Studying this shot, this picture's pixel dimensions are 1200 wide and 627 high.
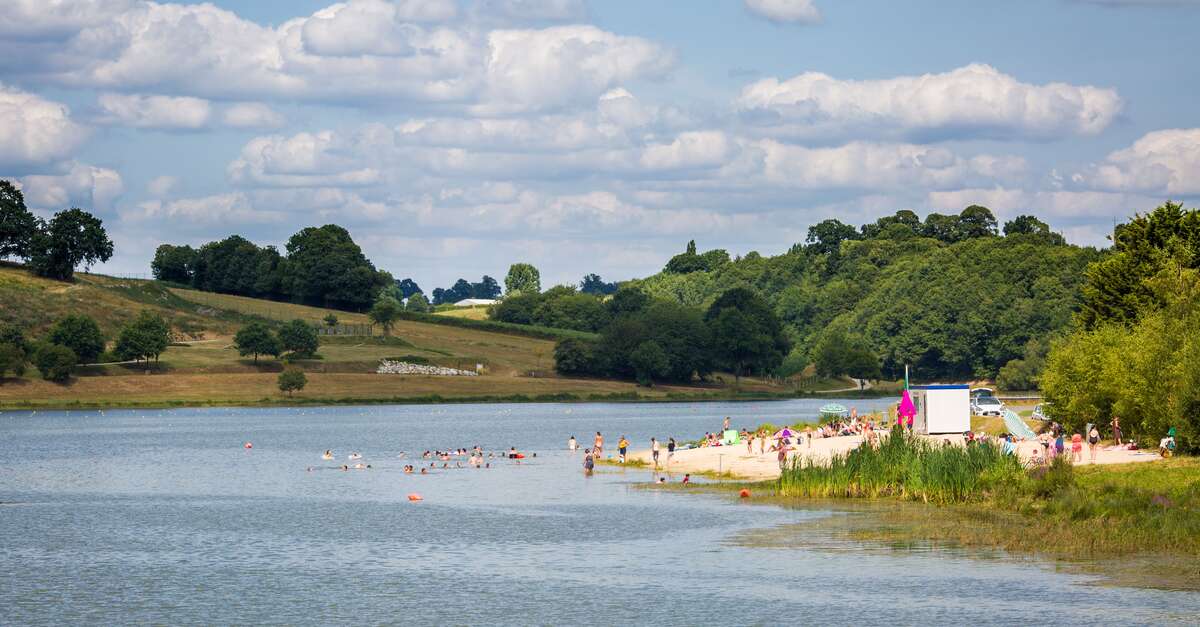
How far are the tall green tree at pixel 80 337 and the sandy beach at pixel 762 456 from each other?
93.7m

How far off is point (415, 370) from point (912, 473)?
134826 mm

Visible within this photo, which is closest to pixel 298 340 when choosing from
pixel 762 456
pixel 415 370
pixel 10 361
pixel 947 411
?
pixel 415 370

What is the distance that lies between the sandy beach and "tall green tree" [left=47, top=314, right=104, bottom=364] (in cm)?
9372

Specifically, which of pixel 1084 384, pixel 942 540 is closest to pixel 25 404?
pixel 1084 384

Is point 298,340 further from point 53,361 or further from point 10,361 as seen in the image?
point 10,361

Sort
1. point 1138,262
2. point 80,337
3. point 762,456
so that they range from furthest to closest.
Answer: point 80,337, point 1138,262, point 762,456

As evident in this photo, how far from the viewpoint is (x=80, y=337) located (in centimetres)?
16162

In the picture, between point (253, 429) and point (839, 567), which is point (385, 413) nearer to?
point (253, 429)

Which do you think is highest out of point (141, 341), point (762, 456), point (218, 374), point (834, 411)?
point (141, 341)

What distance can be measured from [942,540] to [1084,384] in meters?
29.6

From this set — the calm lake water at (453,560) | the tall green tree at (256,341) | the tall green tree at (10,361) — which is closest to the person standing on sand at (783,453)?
the calm lake water at (453,560)

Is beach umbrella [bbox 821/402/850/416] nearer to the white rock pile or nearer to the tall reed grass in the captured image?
the tall reed grass

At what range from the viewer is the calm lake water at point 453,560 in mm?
37375

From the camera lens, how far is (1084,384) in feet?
238
